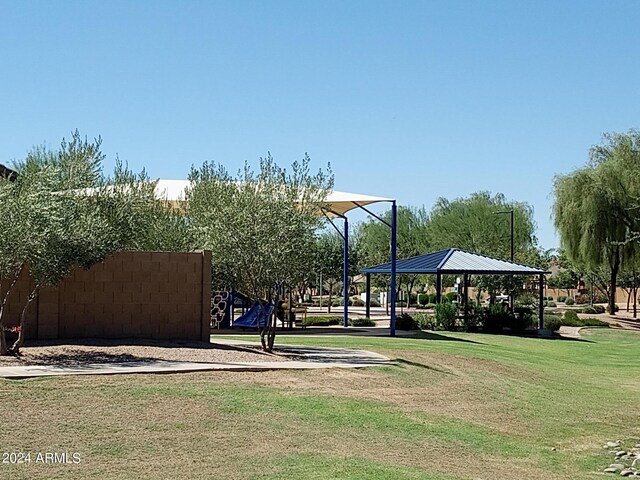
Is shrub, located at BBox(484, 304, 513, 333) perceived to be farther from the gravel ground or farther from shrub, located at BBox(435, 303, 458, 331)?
the gravel ground

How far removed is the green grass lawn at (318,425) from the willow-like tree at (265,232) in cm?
333

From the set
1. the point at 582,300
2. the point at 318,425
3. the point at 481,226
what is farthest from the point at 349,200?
the point at 582,300

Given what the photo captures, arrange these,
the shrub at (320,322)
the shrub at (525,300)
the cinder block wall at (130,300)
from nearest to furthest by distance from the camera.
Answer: the cinder block wall at (130,300)
the shrub at (320,322)
the shrub at (525,300)

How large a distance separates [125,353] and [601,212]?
34.6m

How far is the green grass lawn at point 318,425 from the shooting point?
482 inches

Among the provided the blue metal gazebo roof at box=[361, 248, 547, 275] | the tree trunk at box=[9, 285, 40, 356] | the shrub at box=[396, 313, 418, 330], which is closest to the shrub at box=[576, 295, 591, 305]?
the blue metal gazebo roof at box=[361, 248, 547, 275]

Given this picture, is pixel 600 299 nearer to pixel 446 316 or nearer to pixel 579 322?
pixel 579 322

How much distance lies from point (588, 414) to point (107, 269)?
10.8 metres

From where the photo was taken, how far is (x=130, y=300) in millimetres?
21828

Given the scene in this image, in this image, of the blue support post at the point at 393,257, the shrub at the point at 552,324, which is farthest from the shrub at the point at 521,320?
the blue support post at the point at 393,257

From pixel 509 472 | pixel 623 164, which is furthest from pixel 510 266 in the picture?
pixel 509 472

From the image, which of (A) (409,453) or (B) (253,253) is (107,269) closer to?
(B) (253,253)

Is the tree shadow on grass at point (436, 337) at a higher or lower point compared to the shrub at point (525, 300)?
lower

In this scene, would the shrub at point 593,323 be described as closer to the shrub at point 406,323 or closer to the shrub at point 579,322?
the shrub at point 579,322
